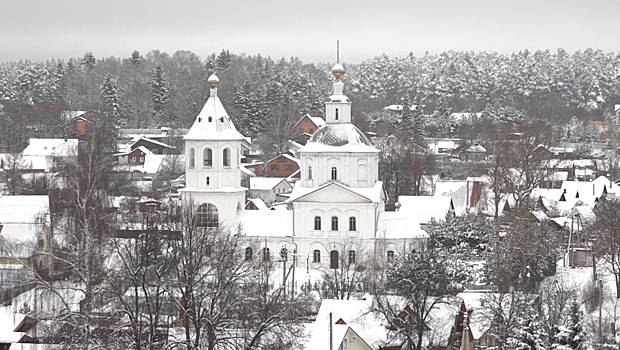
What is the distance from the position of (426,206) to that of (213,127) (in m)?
10.5

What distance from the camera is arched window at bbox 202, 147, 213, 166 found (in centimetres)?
3709

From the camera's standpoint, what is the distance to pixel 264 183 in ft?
182

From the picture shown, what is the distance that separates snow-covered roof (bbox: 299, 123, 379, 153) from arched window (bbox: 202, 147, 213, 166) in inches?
135

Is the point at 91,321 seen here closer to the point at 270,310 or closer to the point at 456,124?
the point at 270,310

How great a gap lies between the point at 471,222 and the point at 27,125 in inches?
1658

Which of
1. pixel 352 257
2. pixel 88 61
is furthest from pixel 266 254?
pixel 88 61

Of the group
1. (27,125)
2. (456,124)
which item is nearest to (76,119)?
(27,125)

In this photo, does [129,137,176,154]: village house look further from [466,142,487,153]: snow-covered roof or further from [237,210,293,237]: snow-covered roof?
[237,210,293,237]: snow-covered roof

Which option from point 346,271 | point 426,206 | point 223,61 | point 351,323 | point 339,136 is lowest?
point 351,323

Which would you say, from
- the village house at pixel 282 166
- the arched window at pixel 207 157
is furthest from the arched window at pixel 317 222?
the village house at pixel 282 166

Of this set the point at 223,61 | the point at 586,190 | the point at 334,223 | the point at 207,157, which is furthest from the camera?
the point at 223,61

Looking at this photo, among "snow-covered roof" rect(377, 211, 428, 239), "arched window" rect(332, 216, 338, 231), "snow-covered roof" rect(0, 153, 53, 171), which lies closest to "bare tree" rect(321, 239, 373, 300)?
"arched window" rect(332, 216, 338, 231)

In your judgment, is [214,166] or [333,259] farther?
[214,166]

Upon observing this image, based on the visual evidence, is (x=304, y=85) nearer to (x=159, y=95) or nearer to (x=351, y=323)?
(x=159, y=95)
